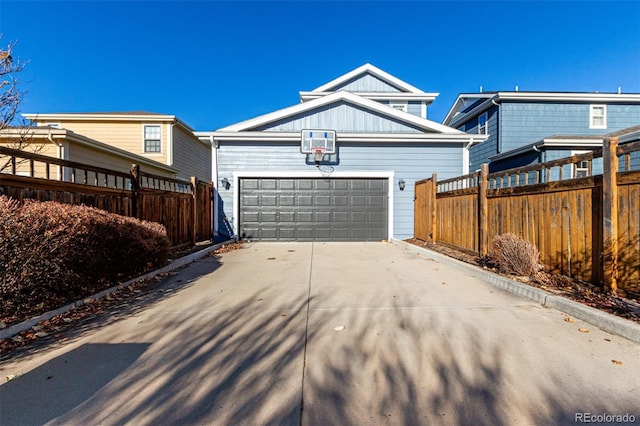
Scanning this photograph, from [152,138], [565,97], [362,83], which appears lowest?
[152,138]

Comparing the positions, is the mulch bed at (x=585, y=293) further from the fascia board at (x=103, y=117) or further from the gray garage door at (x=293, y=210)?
the fascia board at (x=103, y=117)

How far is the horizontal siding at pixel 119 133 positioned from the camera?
15312 millimetres

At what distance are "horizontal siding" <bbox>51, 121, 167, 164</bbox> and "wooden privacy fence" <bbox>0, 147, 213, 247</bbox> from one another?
511 cm

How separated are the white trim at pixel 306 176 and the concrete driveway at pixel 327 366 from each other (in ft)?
21.1

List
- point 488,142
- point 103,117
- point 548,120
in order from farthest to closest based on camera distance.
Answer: point 488,142 → point 548,120 → point 103,117

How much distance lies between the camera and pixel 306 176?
10703 millimetres

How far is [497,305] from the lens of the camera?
3951 millimetres

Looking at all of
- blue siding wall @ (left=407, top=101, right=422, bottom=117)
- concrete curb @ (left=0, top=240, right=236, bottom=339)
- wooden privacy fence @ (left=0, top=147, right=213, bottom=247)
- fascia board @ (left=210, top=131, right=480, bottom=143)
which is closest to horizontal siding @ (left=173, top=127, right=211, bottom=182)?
wooden privacy fence @ (left=0, top=147, right=213, bottom=247)

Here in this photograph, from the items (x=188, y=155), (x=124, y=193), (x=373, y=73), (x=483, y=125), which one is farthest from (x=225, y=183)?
(x=483, y=125)

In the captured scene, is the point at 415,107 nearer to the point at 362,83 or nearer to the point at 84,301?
the point at 362,83

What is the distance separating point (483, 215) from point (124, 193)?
6.87 metres

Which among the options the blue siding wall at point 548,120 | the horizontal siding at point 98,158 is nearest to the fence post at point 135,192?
the horizontal siding at point 98,158

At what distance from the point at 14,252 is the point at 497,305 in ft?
17.3

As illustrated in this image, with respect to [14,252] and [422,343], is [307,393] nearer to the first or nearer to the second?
[422,343]
